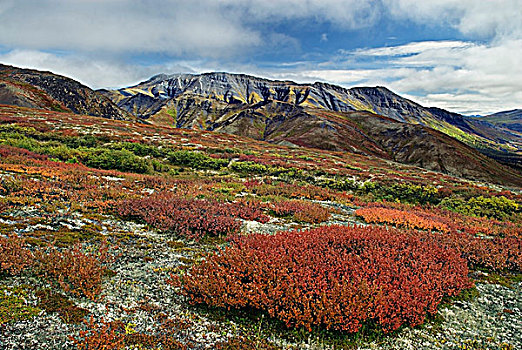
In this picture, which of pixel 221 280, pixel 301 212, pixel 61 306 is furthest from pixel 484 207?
pixel 61 306

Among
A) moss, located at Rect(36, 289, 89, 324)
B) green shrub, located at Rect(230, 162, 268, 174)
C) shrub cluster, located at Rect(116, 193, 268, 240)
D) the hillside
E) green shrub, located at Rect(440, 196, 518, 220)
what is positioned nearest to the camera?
moss, located at Rect(36, 289, 89, 324)

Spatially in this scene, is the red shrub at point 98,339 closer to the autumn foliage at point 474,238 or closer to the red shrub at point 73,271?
the red shrub at point 73,271

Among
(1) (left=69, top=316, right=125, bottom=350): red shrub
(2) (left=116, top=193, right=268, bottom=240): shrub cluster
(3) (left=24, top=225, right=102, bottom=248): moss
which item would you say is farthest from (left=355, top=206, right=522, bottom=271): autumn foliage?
(3) (left=24, top=225, right=102, bottom=248): moss

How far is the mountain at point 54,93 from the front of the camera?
79.6 meters

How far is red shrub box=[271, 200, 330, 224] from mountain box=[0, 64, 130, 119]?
3488 inches

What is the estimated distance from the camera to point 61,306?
204 inches

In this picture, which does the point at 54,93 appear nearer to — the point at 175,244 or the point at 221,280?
the point at 175,244

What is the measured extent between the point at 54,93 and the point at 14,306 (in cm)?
11853

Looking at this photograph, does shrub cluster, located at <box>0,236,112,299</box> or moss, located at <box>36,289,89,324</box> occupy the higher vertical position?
shrub cluster, located at <box>0,236,112,299</box>

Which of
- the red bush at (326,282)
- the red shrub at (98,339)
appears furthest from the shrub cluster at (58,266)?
the red bush at (326,282)

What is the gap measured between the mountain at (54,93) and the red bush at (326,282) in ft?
305

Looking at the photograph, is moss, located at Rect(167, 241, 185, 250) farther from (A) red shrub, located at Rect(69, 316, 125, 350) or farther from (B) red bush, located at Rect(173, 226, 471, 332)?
(A) red shrub, located at Rect(69, 316, 125, 350)

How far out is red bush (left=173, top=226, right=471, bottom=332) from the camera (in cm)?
552

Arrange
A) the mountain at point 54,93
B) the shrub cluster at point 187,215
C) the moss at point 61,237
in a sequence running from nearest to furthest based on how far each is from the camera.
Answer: the moss at point 61,237 → the shrub cluster at point 187,215 → the mountain at point 54,93
